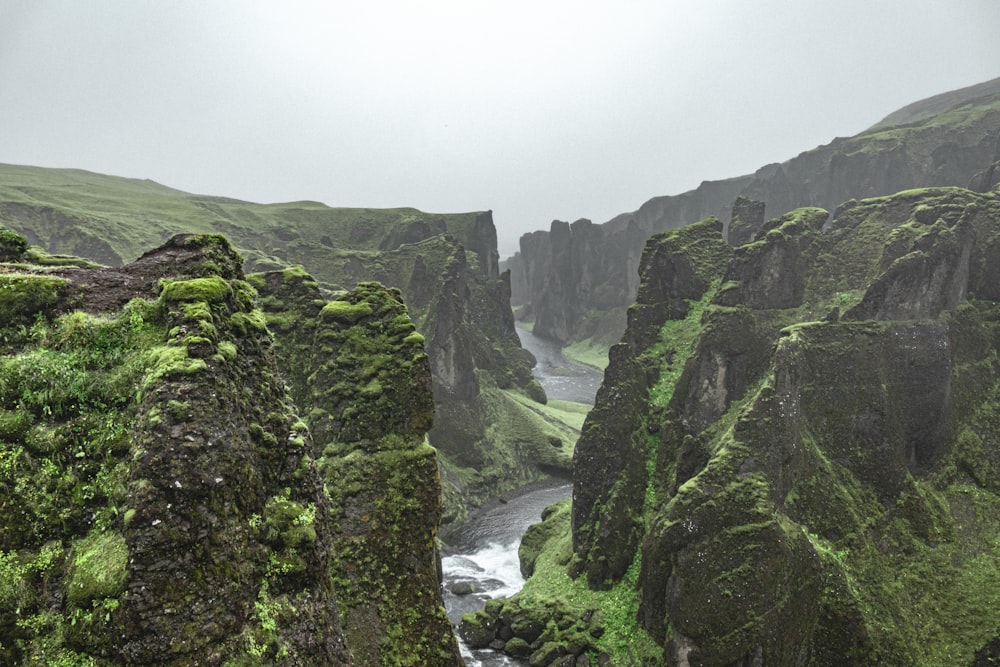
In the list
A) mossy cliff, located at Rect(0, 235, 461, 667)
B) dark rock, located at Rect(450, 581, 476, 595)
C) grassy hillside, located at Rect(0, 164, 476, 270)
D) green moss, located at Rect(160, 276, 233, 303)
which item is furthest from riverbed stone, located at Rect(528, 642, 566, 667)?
grassy hillside, located at Rect(0, 164, 476, 270)

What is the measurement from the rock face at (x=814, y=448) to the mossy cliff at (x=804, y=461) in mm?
137

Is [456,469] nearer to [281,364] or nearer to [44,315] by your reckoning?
[281,364]

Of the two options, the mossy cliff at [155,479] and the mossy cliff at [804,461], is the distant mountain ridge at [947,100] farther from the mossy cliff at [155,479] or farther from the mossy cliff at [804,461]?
the mossy cliff at [155,479]

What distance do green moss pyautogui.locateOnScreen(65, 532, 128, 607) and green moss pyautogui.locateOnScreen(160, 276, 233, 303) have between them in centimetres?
527

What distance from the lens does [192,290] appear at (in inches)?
478

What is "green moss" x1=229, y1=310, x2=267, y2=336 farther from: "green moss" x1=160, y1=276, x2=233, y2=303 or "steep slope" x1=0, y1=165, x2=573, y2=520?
"steep slope" x1=0, y1=165, x2=573, y2=520

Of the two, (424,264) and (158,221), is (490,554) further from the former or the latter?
(158,221)

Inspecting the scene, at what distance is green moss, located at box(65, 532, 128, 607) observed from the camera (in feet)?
27.6

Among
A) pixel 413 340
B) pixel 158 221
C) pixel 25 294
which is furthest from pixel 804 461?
pixel 158 221

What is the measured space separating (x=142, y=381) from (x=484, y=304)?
12575 centimetres

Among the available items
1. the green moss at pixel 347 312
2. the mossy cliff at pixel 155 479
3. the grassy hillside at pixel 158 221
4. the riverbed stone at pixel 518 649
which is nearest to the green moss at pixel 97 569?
the mossy cliff at pixel 155 479

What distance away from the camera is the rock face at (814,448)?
3042 cm

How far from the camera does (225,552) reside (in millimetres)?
9562

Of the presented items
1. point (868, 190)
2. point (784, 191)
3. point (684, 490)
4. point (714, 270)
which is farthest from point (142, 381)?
point (784, 191)
